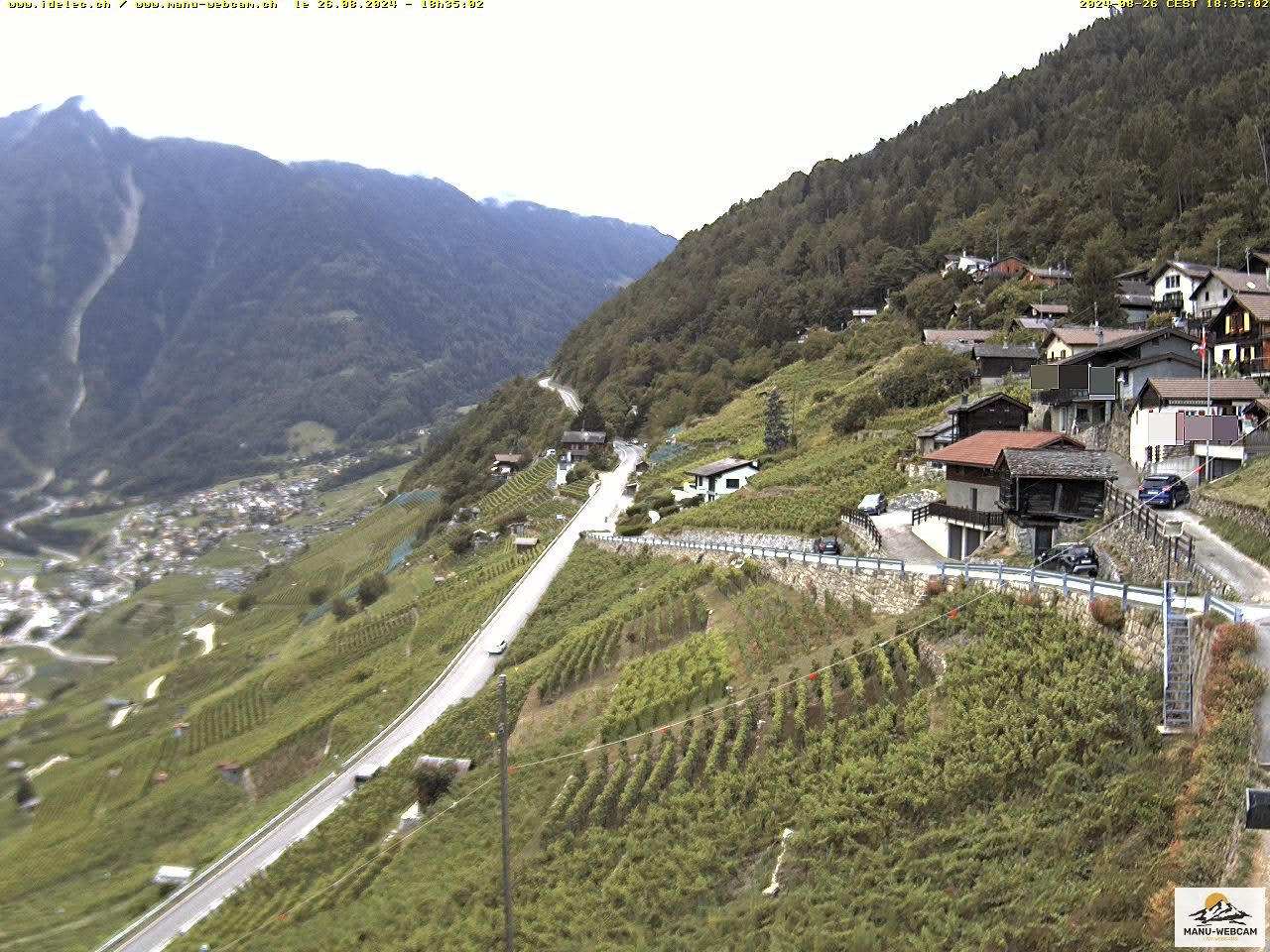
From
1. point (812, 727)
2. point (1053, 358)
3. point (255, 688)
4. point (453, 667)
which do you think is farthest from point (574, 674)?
point (1053, 358)

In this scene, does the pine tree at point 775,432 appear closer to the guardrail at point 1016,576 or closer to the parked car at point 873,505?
the parked car at point 873,505

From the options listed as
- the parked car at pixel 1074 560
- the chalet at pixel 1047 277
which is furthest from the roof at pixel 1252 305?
the chalet at pixel 1047 277

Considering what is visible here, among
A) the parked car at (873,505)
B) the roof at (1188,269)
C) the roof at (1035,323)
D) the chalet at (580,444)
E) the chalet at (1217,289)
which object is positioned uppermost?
the roof at (1188,269)

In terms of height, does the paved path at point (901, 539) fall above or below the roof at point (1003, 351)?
below

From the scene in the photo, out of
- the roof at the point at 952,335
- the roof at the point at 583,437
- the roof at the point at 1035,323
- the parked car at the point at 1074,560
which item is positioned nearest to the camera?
the parked car at the point at 1074,560

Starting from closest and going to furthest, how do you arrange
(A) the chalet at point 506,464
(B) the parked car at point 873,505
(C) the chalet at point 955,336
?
(B) the parked car at point 873,505, (C) the chalet at point 955,336, (A) the chalet at point 506,464

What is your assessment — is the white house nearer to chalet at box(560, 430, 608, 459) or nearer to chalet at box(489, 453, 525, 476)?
chalet at box(560, 430, 608, 459)

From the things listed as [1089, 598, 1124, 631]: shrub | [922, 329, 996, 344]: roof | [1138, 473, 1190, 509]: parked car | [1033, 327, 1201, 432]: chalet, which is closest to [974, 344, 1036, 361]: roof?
[922, 329, 996, 344]: roof
